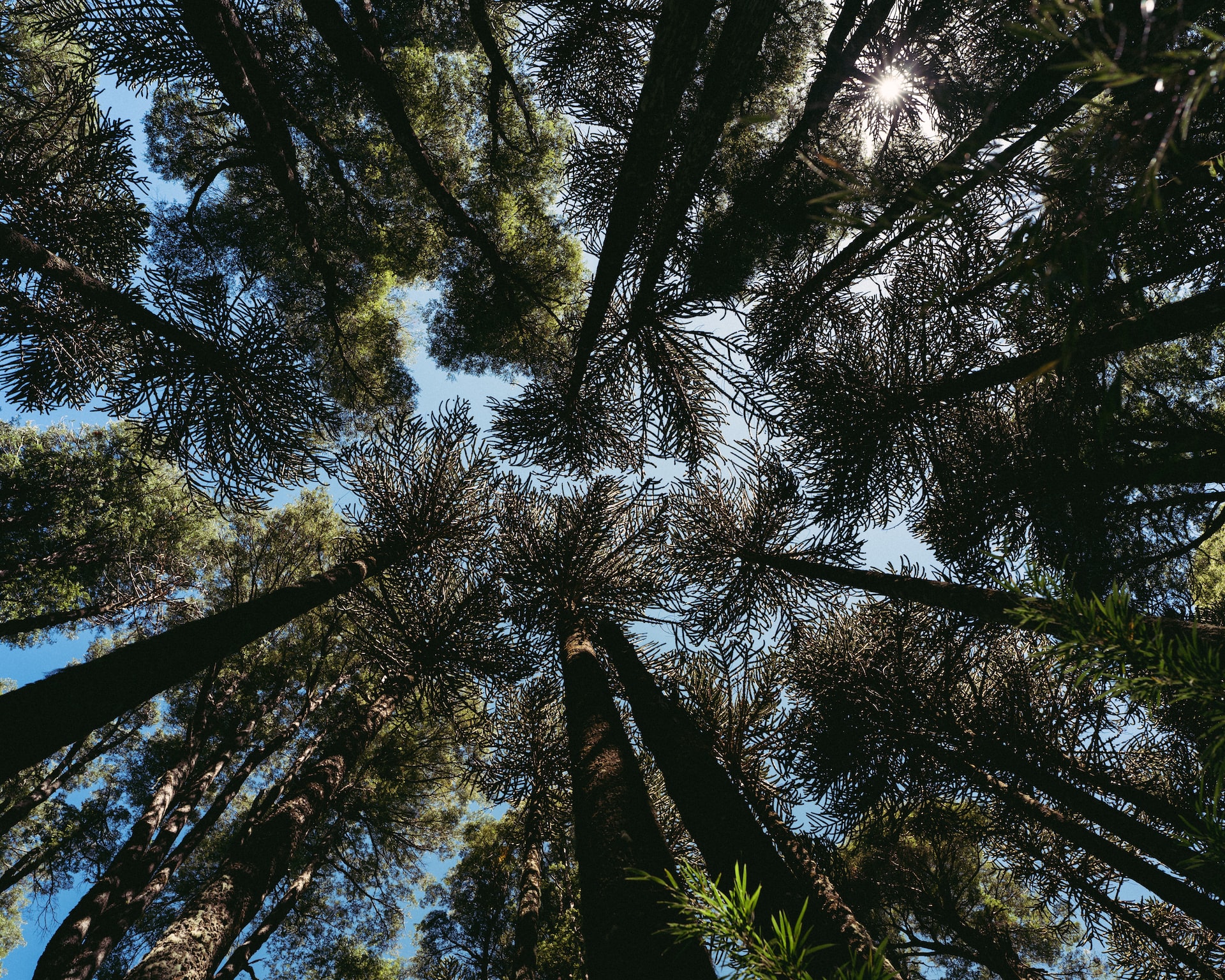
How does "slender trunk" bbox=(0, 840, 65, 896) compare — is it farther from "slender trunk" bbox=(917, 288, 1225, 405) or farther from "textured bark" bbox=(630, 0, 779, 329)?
"slender trunk" bbox=(917, 288, 1225, 405)

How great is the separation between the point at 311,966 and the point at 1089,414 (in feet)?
64.1

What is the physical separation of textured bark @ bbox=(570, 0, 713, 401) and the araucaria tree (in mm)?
34

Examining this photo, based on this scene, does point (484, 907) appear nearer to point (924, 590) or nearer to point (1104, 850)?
point (1104, 850)

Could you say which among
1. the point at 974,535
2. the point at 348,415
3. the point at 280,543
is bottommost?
the point at 974,535

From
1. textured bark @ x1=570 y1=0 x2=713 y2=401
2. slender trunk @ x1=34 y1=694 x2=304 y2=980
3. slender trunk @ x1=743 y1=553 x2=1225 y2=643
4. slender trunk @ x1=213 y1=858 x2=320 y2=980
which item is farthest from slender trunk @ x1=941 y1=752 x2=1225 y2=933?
slender trunk @ x1=213 y1=858 x2=320 y2=980

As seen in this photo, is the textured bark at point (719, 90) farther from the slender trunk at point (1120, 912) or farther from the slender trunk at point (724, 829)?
the slender trunk at point (1120, 912)

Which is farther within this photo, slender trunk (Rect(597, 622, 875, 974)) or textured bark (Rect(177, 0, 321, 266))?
textured bark (Rect(177, 0, 321, 266))

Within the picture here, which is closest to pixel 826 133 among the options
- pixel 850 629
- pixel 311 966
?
pixel 850 629

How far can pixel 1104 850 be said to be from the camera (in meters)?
4.14

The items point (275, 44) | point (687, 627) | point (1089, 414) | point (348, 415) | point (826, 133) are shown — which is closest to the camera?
point (1089, 414)

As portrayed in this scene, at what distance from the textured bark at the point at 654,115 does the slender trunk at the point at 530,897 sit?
6.53 metres

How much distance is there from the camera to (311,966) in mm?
12266

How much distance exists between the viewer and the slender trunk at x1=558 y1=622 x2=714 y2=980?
1.89 meters

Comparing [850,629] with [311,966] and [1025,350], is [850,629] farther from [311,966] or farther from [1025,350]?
[311,966]
